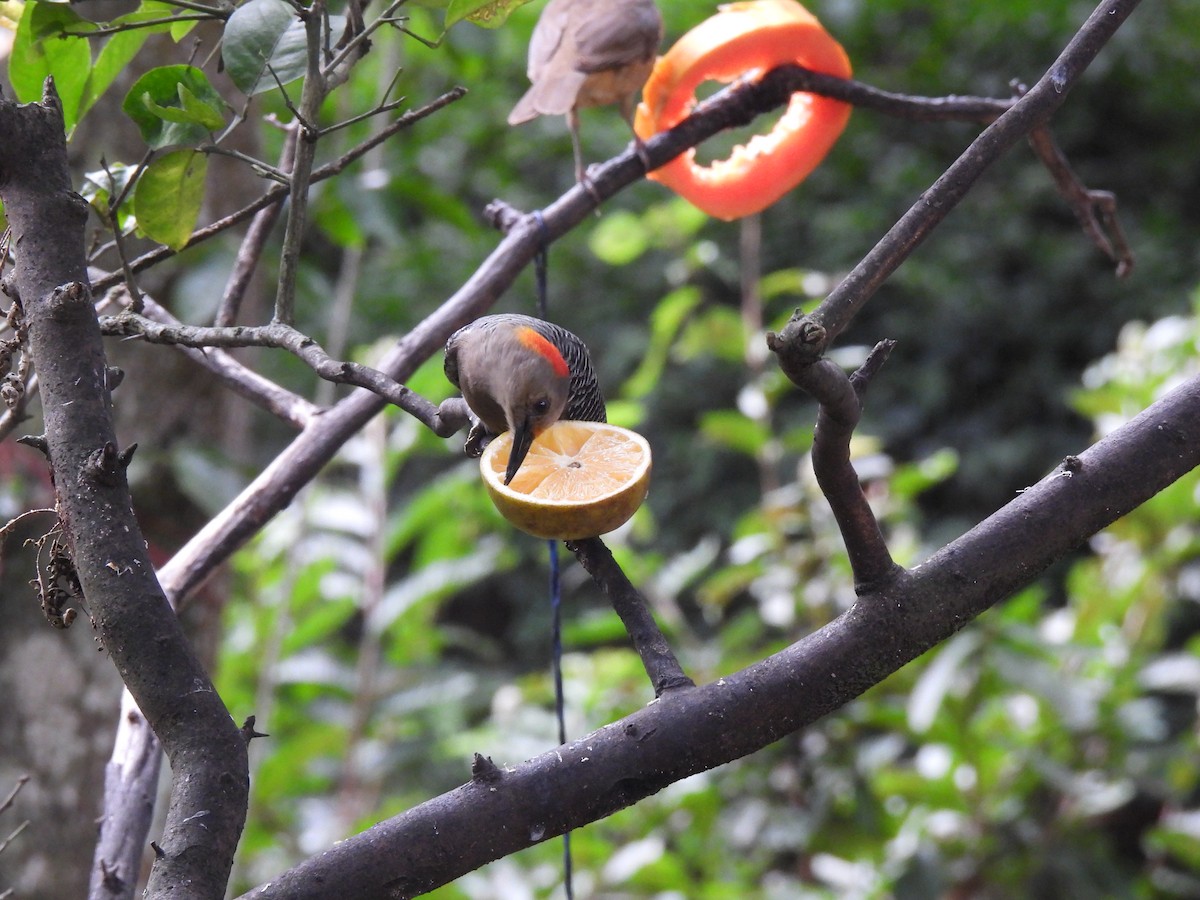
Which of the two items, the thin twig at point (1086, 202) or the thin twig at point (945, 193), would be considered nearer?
the thin twig at point (945, 193)

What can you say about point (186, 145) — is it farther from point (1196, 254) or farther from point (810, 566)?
point (1196, 254)

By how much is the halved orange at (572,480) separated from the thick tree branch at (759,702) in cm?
14

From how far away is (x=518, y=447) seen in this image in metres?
0.85

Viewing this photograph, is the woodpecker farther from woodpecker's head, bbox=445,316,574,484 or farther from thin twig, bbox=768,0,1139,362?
thin twig, bbox=768,0,1139,362

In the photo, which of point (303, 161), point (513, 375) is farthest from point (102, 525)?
point (513, 375)

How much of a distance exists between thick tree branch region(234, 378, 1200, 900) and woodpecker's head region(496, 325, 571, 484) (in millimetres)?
293

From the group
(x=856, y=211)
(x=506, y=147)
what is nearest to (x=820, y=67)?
(x=856, y=211)

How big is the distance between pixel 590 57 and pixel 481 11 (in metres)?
0.63

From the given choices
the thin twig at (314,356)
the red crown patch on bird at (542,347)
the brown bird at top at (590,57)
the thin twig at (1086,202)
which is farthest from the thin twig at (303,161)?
the thin twig at (1086,202)

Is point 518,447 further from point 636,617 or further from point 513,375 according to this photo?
point 636,617

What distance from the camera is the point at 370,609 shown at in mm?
2324

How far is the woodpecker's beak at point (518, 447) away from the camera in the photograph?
2.65 ft

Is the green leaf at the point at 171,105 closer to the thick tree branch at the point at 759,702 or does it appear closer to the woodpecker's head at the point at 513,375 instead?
the woodpecker's head at the point at 513,375

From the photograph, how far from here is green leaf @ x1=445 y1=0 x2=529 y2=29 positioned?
72cm
